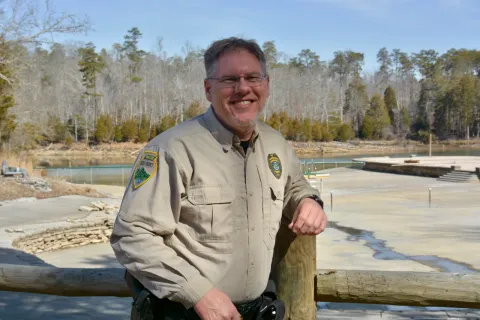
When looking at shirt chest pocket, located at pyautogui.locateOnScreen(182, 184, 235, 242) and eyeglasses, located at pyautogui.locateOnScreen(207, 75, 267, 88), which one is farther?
eyeglasses, located at pyautogui.locateOnScreen(207, 75, 267, 88)

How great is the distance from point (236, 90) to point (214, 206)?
40 cm

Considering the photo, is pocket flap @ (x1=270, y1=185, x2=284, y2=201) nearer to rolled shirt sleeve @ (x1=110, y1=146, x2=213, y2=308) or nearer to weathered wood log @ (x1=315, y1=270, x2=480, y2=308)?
rolled shirt sleeve @ (x1=110, y1=146, x2=213, y2=308)

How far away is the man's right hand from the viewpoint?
179 centimetres

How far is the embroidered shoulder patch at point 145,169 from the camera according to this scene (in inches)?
72.2

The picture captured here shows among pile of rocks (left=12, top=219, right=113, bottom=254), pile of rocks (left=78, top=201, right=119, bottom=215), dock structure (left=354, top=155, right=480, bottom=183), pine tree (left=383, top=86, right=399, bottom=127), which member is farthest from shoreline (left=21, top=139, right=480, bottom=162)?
pile of rocks (left=12, top=219, right=113, bottom=254)

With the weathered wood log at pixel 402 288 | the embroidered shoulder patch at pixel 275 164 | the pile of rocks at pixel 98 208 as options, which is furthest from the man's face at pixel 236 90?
the pile of rocks at pixel 98 208

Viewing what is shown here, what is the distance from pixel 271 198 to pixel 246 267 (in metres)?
0.26

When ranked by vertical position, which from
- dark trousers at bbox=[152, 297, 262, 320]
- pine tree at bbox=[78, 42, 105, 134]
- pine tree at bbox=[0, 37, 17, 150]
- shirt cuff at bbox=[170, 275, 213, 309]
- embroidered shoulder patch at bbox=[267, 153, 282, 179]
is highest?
pine tree at bbox=[78, 42, 105, 134]

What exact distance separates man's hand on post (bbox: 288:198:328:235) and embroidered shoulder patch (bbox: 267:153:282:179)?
15 centimetres

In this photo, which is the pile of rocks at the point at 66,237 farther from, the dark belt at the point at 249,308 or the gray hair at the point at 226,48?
the gray hair at the point at 226,48

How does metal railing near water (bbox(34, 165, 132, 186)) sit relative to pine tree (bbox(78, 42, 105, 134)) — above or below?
below

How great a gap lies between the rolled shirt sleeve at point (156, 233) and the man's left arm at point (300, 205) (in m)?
0.46

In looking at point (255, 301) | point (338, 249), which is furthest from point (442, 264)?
point (255, 301)

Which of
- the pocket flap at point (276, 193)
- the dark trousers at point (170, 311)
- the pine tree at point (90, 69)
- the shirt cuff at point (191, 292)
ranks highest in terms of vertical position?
the pine tree at point (90, 69)
